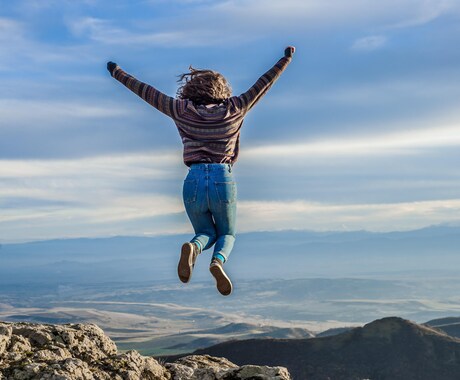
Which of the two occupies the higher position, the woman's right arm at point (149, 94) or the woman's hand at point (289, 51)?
the woman's hand at point (289, 51)

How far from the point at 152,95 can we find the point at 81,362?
3323 millimetres

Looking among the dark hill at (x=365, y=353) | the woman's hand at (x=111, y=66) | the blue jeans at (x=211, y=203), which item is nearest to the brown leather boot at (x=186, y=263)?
the blue jeans at (x=211, y=203)

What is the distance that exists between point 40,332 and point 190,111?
117 inches

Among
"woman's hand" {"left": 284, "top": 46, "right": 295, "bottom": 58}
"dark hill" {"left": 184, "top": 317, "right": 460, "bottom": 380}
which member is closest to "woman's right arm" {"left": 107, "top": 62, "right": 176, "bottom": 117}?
"woman's hand" {"left": 284, "top": 46, "right": 295, "bottom": 58}

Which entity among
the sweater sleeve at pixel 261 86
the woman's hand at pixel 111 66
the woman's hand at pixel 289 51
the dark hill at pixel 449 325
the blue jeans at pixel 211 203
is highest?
the woman's hand at pixel 289 51

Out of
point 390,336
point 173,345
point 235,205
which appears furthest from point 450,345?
point 173,345

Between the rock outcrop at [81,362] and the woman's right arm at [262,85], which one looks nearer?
the rock outcrop at [81,362]

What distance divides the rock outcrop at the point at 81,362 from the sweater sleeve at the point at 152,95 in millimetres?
2599

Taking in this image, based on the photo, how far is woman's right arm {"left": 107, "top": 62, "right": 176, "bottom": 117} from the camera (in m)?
10.2

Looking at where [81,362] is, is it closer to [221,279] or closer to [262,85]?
[221,279]

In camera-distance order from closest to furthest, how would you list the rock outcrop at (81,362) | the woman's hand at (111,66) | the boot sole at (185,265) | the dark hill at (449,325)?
the rock outcrop at (81,362)
the boot sole at (185,265)
the woman's hand at (111,66)
the dark hill at (449,325)

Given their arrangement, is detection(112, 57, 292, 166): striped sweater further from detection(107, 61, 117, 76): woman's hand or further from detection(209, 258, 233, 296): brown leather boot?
detection(209, 258, 233, 296): brown leather boot

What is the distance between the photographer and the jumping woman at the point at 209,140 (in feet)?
32.9

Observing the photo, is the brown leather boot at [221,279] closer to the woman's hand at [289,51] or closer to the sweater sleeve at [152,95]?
the sweater sleeve at [152,95]
